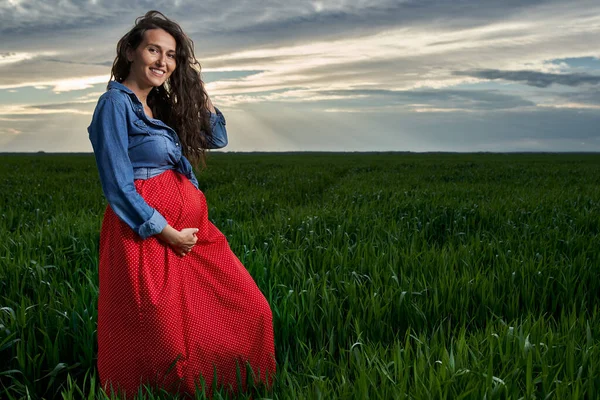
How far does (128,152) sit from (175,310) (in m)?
0.91

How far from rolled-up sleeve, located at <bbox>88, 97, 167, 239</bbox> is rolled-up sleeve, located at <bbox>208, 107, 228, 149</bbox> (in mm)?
851

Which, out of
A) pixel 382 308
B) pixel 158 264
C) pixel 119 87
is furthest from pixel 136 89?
pixel 382 308

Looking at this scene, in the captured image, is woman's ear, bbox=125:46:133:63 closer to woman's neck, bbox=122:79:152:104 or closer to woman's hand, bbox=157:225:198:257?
woman's neck, bbox=122:79:152:104

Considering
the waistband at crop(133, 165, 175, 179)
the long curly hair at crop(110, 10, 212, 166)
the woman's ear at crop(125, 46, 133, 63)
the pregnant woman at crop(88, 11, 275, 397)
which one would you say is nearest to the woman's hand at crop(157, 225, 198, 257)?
the pregnant woman at crop(88, 11, 275, 397)

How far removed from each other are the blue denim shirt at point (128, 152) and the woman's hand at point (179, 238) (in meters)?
0.05

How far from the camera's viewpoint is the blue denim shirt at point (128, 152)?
9.41 ft

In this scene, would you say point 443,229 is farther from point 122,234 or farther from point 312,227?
point 122,234

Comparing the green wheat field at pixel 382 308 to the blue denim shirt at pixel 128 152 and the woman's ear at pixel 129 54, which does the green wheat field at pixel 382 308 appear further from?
the woman's ear at pixel 129 54

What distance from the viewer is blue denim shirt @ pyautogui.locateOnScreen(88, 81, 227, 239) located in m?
2.87

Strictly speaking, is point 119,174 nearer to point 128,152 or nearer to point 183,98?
point 128,152

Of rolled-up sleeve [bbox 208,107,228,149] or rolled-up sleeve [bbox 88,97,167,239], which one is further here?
rolled-up sleeve [bbox 208,107,228,149]

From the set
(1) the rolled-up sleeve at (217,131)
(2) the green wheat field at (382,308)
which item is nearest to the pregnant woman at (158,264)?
(2) the green wheat field at (382,308)

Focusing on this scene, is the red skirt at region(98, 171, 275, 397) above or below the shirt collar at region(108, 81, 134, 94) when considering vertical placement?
below

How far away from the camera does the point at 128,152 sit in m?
3.05
